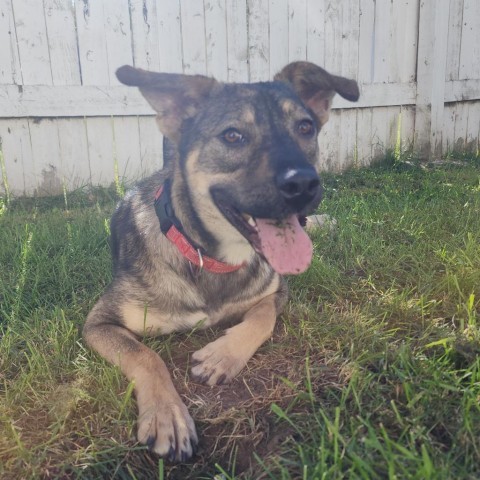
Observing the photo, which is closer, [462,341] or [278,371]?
[462,341]

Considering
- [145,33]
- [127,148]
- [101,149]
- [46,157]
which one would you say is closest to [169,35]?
[145,33]

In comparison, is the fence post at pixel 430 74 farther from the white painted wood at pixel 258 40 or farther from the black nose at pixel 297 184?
the black nose at pixel 297 184

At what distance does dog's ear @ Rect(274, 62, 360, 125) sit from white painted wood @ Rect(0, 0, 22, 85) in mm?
3149

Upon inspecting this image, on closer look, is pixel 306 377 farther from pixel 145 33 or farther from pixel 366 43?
pixel 366 43

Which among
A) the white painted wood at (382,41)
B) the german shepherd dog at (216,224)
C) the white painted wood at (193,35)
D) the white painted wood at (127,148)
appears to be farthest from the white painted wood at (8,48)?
the white painted wood at (382,41)

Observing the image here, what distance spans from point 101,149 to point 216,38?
5.85ft

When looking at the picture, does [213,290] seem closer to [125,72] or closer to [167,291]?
[167,291]

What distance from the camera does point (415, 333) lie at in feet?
7.58

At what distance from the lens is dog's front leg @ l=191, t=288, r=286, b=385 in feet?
6.93

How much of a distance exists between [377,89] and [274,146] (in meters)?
4.84

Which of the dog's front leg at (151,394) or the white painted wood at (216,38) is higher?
the white painted wood at (216,38)

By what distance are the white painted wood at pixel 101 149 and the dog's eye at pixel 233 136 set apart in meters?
3.28

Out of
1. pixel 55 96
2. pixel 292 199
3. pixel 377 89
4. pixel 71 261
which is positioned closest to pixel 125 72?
pixel 292 199

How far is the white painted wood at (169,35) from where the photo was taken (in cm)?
530
